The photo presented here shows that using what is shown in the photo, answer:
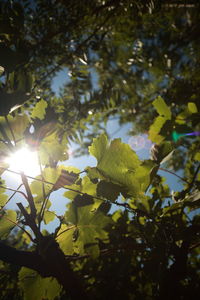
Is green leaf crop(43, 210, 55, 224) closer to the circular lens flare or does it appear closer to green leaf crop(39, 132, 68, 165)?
green leaf crop(39, 132, 68, 165)

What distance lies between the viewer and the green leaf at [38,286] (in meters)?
1.20

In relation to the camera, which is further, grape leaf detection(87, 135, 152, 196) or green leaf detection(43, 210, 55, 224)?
green leaf detection(43, 210, 55, 224)

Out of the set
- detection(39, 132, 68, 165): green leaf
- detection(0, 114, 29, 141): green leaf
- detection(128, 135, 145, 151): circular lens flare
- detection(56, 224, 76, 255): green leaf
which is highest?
detection(128, 135, 145, 151): circular lens flare

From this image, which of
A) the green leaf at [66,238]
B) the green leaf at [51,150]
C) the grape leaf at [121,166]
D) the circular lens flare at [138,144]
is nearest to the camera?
the grape leaf at [121,166]

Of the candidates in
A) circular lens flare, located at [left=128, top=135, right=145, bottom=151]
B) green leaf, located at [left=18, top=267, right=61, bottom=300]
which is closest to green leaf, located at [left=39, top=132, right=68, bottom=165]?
green leaf, located at [left=18, top=267, right=61, bottom=300]

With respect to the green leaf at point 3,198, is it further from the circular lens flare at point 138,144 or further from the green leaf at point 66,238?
the circular lens flare at point 138,144

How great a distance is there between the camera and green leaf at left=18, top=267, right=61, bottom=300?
3.94 feet

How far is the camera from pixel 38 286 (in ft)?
3.98

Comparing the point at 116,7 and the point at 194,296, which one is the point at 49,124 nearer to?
the point at 194,296

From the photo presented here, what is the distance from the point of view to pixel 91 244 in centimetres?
105

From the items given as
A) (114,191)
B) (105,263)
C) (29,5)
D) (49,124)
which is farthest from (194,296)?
(29,5)

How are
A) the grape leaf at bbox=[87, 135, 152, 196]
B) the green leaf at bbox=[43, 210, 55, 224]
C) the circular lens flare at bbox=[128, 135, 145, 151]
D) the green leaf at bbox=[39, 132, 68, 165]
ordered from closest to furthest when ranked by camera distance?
the grape leaf at bbox=[87, 135, 152, 196]
the green leaf at bbox=[39, 132, 68, 165]
the green leaf at bbox=[43, 210, 55, 224]
the circular lens flare at bbox=[128, 135, 145, 151]

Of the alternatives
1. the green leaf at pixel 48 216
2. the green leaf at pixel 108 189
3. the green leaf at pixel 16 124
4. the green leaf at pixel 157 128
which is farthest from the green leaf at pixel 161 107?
the green leaf at pixel 48 216

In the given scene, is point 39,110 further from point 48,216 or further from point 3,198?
point 48,216
